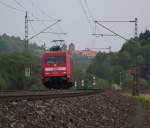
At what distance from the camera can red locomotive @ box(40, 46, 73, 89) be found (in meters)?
35.8

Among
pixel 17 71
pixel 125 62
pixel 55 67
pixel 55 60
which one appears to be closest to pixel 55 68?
pixel 55 67

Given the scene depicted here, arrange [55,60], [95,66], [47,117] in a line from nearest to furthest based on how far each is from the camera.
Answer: [47,117], [55,60], [95,66]

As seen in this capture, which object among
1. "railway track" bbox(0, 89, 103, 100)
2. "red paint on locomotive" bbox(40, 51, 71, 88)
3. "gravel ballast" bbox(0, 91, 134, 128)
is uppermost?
"red paint on locomotive" bbox(40, 51, 71, 88)

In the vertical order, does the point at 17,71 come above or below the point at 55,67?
above

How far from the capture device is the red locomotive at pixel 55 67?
3578cm

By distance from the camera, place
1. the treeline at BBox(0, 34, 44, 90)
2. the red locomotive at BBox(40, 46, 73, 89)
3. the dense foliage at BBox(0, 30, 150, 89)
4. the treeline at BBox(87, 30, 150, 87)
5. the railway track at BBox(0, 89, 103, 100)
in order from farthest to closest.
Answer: the treeline at BBox(87, 30, 150, 87) → the dense foliage at BBox(0, 30, 150, 89) → the treeline at BBox(0, 34, 44, 90) → the red locomotive at BBox(40, 46, 73, 89) → the railway track at BBox(0, 89, 103, 100)

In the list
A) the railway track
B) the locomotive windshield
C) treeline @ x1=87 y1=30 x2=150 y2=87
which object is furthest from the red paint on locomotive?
treeline @ x1=87 y1=30 x2=150 y2=87

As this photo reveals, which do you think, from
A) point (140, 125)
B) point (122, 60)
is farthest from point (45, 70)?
point (122, 60)

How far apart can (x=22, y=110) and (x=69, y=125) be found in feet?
4.67

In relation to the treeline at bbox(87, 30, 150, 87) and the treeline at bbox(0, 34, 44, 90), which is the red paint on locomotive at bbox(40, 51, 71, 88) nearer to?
the treeline at bbox(0, 34, 44, 90)

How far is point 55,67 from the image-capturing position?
36.1 m

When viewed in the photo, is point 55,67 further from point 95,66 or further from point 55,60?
point 95,66

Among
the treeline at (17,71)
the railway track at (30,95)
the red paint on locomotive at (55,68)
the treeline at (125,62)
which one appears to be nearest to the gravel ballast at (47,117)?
the railway track at (30,95)

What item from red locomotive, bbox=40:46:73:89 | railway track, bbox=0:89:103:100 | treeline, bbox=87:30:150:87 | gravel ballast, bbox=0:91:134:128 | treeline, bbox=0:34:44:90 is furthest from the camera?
treeline, bbox=87:30:150:87
